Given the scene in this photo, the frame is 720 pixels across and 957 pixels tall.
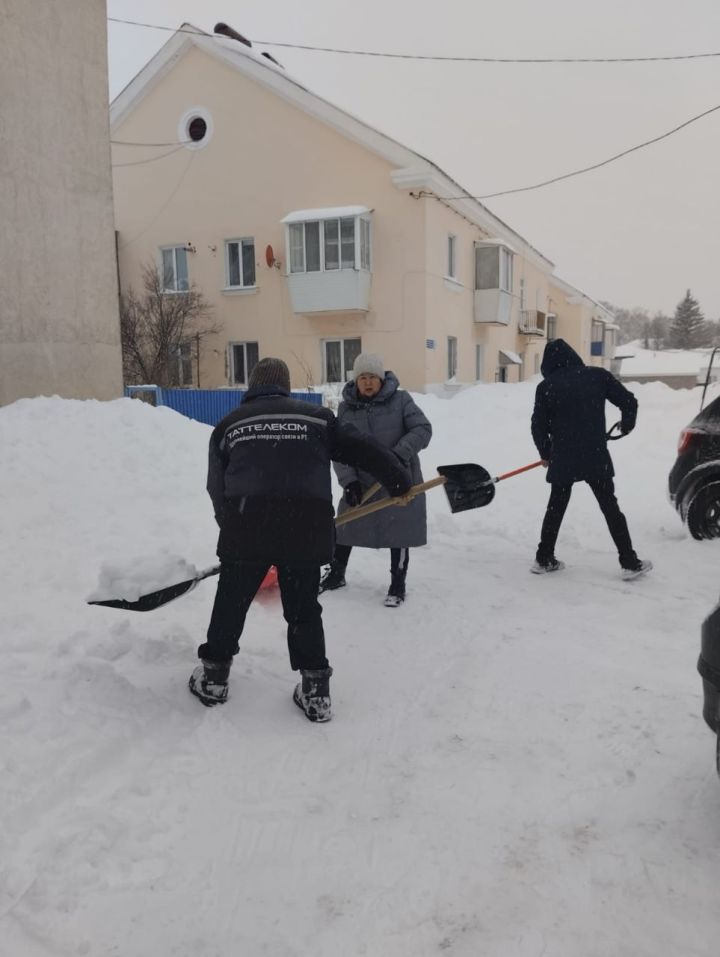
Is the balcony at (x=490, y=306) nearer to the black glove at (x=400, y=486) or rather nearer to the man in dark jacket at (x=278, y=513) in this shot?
the black glove at (x=400, y=486)

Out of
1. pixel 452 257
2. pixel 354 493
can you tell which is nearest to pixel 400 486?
pixel 354 493

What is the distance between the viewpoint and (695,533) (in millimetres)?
6098

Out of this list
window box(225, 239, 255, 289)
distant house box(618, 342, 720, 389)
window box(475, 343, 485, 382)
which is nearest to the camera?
window box(225, 239, 255, 289)

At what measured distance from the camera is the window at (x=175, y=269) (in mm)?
20188

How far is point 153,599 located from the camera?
3.38m

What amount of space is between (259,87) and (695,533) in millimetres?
17381

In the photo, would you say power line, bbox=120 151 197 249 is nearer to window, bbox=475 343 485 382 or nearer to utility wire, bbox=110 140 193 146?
utility wire, bbox=110 140 193 146

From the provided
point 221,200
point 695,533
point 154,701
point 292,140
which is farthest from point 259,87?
point 154,701

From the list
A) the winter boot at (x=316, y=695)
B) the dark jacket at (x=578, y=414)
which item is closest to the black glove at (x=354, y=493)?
the winter boot at (x=316, y=695)

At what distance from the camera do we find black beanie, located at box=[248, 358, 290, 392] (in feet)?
10.7

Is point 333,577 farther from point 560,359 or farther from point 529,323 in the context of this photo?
point 529,323

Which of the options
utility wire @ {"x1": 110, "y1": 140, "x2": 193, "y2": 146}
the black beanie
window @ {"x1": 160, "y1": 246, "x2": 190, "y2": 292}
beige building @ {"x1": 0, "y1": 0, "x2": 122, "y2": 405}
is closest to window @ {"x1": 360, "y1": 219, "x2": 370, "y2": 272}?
window @ {"x1": 160, "y1": 246, "x2": 190, "y2": 292}

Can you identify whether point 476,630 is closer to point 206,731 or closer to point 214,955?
point 206,731

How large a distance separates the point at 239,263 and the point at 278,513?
18075 millimetres
